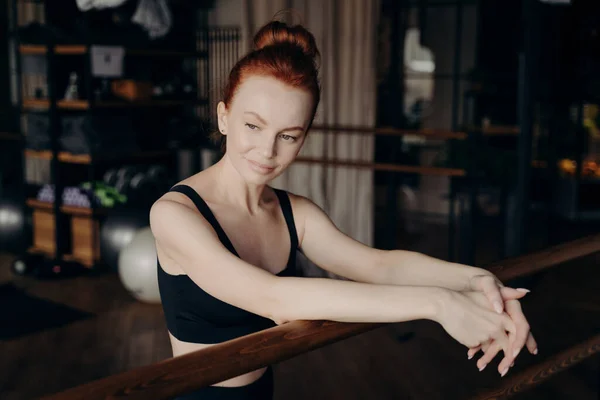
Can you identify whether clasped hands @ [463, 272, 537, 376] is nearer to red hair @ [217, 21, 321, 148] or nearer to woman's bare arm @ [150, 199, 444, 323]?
woman's bare arm @ [150, 199, 444, 323]

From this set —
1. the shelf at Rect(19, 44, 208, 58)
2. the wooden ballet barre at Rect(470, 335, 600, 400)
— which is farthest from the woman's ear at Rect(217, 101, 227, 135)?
the shelf at Rect(19, 44, 208, 58)

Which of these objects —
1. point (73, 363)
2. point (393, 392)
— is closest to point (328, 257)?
point (393, 392)

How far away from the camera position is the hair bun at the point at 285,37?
1396 mm

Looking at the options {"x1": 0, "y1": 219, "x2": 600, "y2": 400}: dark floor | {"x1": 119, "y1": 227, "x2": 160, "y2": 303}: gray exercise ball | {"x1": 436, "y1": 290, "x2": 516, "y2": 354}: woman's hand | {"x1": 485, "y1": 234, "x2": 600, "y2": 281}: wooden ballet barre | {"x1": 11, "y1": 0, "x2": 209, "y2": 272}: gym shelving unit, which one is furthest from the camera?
{"x1": 11, "y1": 0, "x2": 209, "y2": 272}: gym shelving unit

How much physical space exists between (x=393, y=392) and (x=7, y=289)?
2753 mm

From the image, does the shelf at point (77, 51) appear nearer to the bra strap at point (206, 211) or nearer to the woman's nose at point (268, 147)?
the bra strap at point (206, 211)

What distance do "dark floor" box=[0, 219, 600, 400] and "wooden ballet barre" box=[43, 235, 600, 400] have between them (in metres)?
2.09

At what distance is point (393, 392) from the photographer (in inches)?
121

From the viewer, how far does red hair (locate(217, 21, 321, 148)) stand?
1.32 m

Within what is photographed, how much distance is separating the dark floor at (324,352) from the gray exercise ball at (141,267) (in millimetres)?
126

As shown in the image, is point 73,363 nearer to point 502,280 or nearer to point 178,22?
point 502,280

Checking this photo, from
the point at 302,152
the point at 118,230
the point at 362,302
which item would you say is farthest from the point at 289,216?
the point at 302,152

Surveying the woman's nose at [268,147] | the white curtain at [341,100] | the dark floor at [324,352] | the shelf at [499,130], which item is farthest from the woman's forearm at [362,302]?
the shelf at [499,130]

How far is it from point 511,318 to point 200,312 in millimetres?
550
